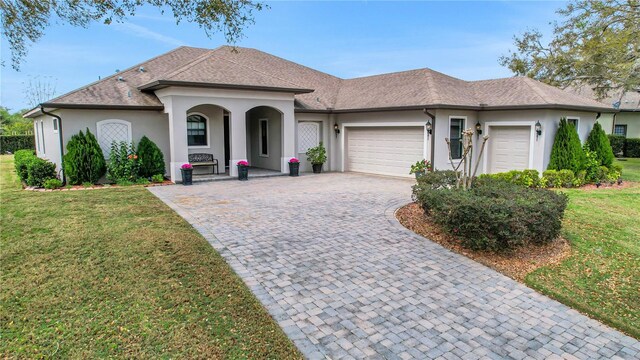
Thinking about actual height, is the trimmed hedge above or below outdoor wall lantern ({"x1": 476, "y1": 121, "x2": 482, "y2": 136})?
below

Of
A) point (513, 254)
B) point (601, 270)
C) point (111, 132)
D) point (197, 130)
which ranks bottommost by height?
point (601, 270)

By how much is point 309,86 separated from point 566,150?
10.8m

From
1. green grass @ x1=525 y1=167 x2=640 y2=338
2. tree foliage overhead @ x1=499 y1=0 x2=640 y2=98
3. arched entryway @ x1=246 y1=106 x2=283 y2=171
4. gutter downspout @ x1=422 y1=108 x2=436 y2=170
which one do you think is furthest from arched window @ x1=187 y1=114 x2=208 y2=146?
tree foliage overhead @ x1=499 y1=0 x2=640 y2=98

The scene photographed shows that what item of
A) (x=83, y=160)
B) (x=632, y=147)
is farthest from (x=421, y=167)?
(x=632, y=147)

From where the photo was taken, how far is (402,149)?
51.9ft

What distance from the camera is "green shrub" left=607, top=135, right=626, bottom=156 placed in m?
25.9

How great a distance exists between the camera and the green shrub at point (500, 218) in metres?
6.09

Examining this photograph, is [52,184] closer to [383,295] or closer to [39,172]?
[39,172]

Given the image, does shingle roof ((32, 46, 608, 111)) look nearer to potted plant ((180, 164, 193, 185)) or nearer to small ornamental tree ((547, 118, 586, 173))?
small ornamental tree ((547, 118, 586, 173))

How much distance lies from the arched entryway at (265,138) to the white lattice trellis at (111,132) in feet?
18.2

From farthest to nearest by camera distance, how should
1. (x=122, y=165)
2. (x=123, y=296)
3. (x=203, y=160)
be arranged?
(x=203, y=160)
(x=122, y=165)
(x=123, y=296)

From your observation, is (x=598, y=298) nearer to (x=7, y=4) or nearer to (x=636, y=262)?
(x=636, y=262)

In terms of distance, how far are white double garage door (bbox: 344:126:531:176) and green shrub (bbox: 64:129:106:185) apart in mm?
A: 9799

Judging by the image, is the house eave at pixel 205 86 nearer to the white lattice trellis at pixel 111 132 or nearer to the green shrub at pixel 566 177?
the white lattice trellis at pixel 111 132
